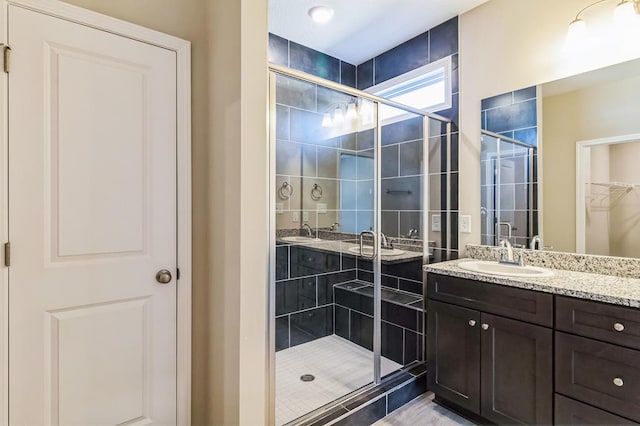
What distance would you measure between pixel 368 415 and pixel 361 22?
2785 millimetres

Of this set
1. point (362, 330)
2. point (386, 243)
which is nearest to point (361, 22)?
point (386, 243)

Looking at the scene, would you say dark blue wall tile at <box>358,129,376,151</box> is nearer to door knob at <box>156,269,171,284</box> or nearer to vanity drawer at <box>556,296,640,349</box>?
vanity drawer at <box>556,296,640,349</box>

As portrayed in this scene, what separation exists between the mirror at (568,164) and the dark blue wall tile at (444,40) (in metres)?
0.57

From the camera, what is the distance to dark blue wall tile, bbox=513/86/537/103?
82.9 inches

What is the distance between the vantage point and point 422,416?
78.2 inches

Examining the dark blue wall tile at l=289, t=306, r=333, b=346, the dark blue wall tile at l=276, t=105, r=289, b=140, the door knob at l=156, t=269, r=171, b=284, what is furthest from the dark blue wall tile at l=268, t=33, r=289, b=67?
the dark blue wall tile at l=289, t=306, r=333, b=346

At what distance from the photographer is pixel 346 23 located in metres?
2.55

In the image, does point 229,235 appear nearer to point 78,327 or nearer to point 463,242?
point 78,327

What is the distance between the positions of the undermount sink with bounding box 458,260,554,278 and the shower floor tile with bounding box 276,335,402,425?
96cm

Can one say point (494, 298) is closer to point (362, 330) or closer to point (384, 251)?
point (384, 251)

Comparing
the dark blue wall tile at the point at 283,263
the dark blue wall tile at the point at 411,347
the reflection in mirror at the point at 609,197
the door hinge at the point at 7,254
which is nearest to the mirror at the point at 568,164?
the reflection in mirror at the point at 609,197

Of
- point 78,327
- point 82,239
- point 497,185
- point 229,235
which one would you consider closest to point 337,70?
point 497,185

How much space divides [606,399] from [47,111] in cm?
267

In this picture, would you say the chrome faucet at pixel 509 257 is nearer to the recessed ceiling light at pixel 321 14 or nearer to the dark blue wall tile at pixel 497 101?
the dark blue wall tile at pixel 497 101
